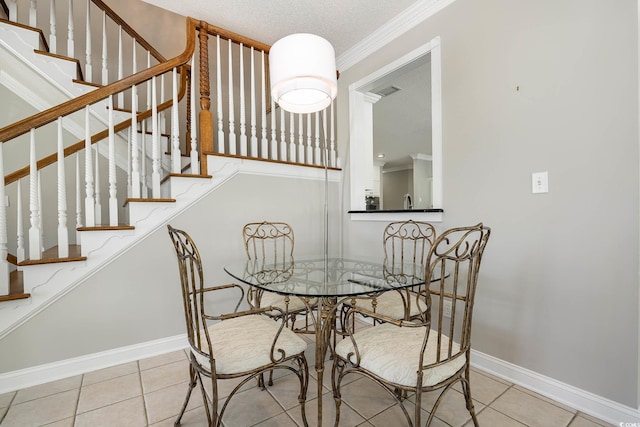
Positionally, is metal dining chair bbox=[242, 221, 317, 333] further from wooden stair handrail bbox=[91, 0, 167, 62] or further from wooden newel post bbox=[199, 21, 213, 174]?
wooden stair handrail bbox=[91, 0, 167, 62]

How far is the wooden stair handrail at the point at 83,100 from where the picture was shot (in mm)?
1639

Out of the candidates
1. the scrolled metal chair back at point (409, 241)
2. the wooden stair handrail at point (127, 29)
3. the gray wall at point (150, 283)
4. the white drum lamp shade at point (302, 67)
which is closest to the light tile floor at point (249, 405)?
the gray wall at point (150, 283)

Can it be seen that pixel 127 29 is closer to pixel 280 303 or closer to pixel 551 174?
pixel 280 303

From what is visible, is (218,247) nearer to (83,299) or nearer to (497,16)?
(83,299)

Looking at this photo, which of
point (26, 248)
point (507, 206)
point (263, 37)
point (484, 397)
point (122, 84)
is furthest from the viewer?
point (263, 37)

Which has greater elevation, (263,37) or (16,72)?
(263,37)

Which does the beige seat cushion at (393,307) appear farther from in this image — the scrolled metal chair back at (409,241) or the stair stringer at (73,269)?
the stair stringer at (73,269)

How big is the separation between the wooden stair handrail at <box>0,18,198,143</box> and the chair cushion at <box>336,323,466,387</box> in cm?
210

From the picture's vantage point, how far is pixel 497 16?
1830mm

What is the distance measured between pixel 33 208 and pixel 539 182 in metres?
2.94

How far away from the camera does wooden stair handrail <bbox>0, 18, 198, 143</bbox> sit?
1.64 metres

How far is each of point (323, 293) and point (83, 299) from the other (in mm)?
1669

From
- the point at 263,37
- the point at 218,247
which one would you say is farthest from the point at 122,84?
the point at 263,37

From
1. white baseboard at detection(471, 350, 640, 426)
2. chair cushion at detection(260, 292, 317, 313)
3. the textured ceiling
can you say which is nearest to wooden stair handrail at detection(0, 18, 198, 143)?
the textured ceiling
